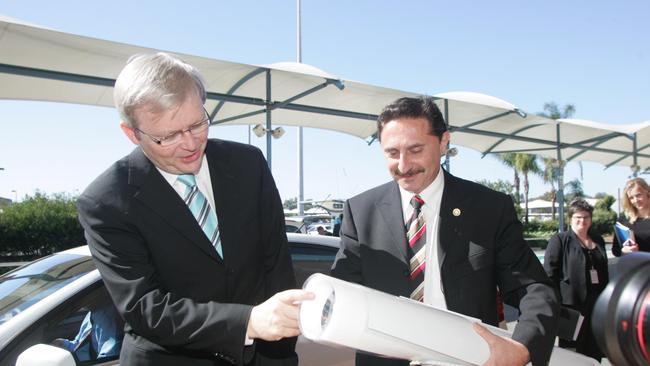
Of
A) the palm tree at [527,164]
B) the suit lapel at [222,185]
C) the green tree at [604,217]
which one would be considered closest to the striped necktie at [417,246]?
the suit lapel at [222,185]

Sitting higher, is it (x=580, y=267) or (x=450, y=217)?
(x=450, y=217)

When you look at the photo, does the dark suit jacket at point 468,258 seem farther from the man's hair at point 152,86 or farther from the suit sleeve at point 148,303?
the man's hair at point 152,86

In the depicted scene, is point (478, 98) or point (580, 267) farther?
point (478, 98)

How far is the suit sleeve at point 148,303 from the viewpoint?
1.61 m

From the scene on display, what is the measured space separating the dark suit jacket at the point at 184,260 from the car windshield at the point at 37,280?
1.36 m

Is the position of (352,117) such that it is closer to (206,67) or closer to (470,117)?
(470,117)

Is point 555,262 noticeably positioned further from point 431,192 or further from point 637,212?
point 431,192

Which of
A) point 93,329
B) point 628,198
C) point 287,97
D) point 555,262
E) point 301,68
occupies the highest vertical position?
point 301,68

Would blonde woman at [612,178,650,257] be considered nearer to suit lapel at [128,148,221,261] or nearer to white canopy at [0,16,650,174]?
white canopy at [0,16,650,174]

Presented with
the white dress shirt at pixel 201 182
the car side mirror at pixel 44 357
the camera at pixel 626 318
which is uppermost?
the white dress shirt at pixel 201 182

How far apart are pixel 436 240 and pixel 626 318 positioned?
3.20 ft

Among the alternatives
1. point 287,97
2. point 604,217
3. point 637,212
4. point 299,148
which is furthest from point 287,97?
point 604,217

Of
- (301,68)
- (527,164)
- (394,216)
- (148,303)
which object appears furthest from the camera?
(527,164)

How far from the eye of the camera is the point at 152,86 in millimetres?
1652
